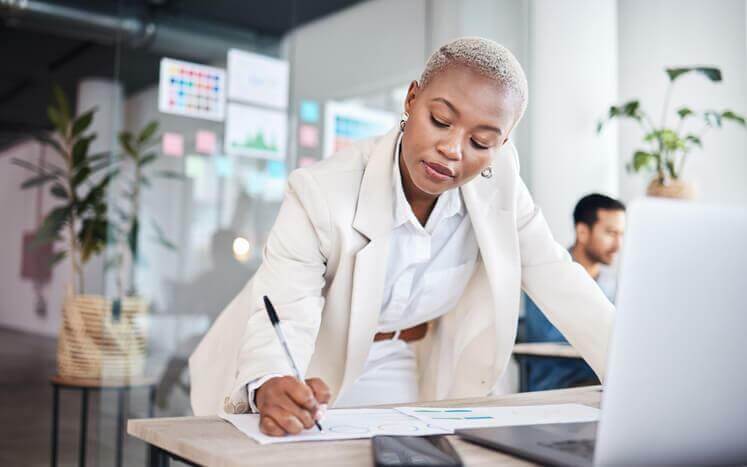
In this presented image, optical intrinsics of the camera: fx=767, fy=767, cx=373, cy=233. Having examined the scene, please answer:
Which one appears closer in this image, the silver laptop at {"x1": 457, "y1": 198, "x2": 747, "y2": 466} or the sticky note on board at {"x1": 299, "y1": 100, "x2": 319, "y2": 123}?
the silver laptop at {"x1": 457, "y1": 198, "x2": 747, "y2": 466}

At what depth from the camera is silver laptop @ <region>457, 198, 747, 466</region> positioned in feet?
2.24

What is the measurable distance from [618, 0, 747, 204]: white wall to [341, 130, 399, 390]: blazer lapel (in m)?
3.49

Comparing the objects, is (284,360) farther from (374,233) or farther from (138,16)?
(138,16)

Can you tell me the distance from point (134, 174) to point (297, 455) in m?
2.92

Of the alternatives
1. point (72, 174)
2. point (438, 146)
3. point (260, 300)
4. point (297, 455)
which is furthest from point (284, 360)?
point (72, 174)

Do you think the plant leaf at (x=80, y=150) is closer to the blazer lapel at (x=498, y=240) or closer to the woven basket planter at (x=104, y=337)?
the woven basket planter at (x=104, y=337)

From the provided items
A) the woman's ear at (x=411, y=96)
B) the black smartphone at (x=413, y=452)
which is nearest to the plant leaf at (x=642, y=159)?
the woman's ear at (x=411, y=96)

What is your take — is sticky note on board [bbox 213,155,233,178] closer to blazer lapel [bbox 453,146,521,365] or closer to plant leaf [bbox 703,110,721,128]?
blazer lapel [bbox 453,146,521,365]

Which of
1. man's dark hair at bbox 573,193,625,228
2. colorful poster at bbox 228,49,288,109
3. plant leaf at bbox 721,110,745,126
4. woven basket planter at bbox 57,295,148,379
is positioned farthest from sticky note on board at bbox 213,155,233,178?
plant leaf at bbox 721,110,745,126

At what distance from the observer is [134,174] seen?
11.6 feet

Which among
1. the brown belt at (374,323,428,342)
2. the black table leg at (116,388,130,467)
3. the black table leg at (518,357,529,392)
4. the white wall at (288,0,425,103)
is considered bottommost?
the black table leg at (116,388,130,467)

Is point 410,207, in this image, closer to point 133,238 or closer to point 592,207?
point 133,238

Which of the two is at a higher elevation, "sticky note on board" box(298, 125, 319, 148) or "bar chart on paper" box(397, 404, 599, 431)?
"sticky note on board" box(298, 125, 319, 148)

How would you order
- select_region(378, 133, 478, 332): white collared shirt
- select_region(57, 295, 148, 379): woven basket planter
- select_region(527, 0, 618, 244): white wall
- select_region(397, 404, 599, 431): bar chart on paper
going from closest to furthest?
select_region(397, 404, 599, 431): bar chart on paper
select_region(378, 133, 478, 332): white collared shirt
select_region(57, 295, 148, 379): woven basket planter
select_region(527, 0, 618, 244): white wall
